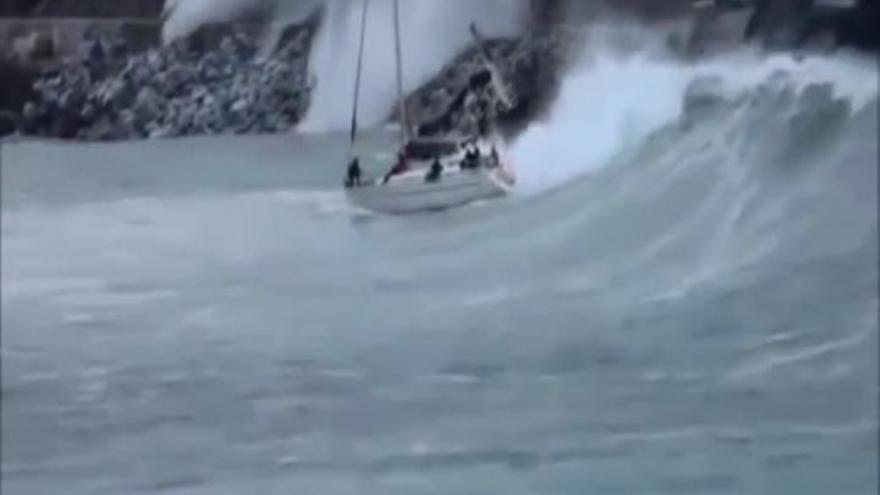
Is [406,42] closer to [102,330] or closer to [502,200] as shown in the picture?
[502,200]

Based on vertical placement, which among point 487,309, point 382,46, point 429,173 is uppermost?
point 382,46

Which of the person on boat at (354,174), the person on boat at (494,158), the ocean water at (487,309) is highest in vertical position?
the person on boat at (494,158)

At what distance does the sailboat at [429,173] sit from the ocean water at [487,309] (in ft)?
0.04

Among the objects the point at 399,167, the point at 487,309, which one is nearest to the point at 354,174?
the point at 399,167

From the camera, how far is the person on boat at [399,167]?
151 centimetres

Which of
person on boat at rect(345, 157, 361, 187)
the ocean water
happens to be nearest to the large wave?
the ocean water

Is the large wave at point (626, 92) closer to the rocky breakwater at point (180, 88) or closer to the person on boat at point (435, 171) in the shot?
the person on boat at point (435, 171)

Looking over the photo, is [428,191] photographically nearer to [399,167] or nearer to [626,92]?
[399,167]

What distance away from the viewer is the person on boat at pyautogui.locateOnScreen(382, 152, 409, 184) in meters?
1.51

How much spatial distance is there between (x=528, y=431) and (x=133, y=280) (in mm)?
338

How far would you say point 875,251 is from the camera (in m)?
1.54

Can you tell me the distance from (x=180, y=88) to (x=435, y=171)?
214 millimetres

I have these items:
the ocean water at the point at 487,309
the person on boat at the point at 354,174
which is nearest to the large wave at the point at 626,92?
the ocean water at the point at 487,309

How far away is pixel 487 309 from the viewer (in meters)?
1.51
